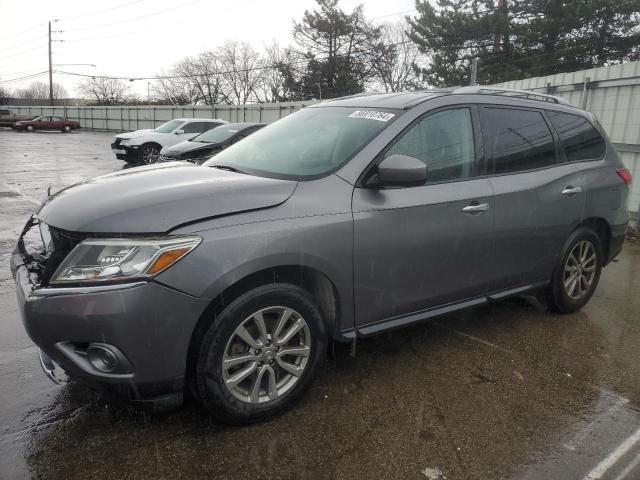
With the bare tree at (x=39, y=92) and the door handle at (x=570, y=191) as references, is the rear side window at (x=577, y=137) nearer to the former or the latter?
the door handle at (x=570, y=191)

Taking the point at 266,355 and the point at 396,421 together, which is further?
the point at 396,421

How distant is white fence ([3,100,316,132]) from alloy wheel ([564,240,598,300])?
655 inches

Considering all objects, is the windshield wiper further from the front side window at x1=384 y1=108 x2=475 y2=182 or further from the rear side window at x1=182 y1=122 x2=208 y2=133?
the rear side window at x1=182 y1=122 x2=208 y2=133

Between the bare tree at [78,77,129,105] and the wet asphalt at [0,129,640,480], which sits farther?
the bare tree at [78,77,129,105]

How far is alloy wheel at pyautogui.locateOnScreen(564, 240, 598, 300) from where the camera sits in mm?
4258

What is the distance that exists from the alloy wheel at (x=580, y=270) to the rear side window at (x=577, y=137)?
0.74 m

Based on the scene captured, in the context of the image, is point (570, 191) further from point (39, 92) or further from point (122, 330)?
point (39, 92)

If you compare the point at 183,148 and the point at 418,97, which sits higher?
the point at 418,97

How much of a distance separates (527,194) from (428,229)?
1.06 meters

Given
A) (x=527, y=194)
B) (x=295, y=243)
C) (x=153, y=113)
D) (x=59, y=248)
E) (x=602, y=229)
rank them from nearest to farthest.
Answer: (x=59, y=248), (x=295, y=243), (x=527, y=194), (x=602, y=229), (x=153, y=113)

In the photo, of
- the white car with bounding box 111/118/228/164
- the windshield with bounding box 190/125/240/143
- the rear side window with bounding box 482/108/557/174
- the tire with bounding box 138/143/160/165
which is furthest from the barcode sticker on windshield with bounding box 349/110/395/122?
the tire with bounding box 138/143/160/165

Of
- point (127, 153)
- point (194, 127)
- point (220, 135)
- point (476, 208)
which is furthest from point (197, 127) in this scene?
point (476, 208)

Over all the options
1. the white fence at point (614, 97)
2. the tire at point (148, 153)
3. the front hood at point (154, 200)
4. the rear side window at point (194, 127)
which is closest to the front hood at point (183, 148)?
the tire at point (148, 153)

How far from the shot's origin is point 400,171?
2826mm
